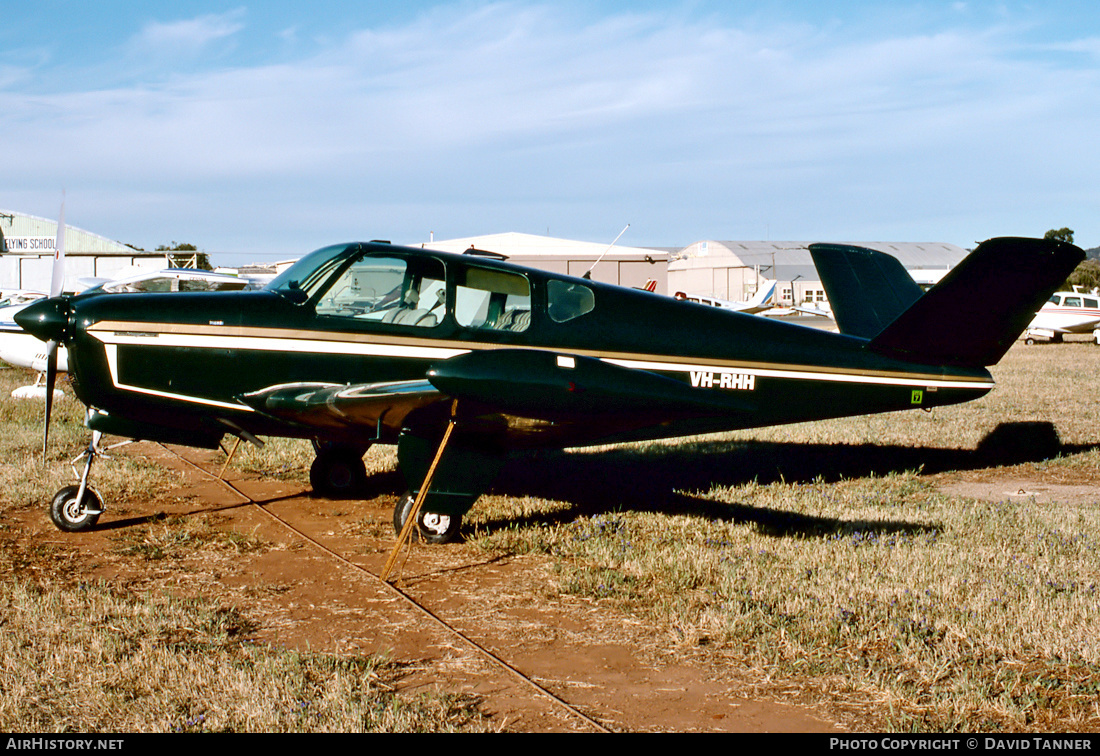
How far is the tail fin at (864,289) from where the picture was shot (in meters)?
9.30

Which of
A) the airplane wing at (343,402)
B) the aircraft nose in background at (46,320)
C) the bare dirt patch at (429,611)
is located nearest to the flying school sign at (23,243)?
the bare dirt patch at (429,611)

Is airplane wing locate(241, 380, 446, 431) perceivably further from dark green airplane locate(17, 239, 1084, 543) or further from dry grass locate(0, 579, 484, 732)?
dry grass locate(0, 579, 484, 732)

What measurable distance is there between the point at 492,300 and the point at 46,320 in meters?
3.41

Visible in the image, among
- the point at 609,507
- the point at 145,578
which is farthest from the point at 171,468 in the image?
the point at 609,507

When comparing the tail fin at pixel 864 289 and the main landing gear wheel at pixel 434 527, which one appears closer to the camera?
the main landing gear wheel at pixel 434 527

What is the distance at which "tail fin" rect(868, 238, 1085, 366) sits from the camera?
7.58 meters

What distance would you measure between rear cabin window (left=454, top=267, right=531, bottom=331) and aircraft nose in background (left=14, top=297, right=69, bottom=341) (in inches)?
118

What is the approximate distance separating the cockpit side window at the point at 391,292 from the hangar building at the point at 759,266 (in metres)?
72.0

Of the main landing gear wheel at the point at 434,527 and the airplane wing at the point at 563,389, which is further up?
the airplane wing at the point at 563,389

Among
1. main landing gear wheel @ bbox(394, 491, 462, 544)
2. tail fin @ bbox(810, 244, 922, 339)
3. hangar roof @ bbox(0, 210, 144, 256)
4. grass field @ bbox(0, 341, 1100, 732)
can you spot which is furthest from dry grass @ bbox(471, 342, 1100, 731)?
hangar roof @ bbox(0, 210, 144, 256)

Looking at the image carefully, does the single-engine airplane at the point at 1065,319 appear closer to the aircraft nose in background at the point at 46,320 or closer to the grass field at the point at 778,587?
the grass field at the point at 778,587

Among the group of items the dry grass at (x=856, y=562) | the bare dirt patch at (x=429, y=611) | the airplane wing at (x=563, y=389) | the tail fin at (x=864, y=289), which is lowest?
the bare dirt patch at (x=429, y=611)

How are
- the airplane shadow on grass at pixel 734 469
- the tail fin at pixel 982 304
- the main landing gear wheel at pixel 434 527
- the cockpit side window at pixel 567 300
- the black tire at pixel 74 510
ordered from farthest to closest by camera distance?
the tail fin at pixel 982 304, the airplane shadow on grass at pixel 734 469, the cockpit side window at pixel 567 300, the black tire at pixel 74 510, the main landing gear wheel at pixel 434 527
